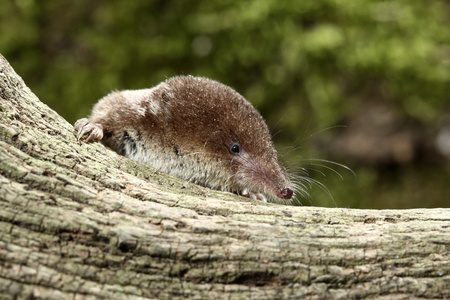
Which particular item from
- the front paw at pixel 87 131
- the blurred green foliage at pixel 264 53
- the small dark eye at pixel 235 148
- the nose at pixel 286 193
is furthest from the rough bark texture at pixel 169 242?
the blurred green foliage at pixel 264 53

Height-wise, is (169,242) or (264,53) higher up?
(264,53)

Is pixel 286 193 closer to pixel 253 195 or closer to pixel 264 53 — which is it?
pixel 253 195

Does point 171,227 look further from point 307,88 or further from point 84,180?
point 307,88

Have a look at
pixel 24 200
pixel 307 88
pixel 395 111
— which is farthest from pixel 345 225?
pixel 395 111

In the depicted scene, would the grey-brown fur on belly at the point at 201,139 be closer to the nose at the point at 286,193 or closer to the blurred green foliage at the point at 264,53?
the nose at the point at 286,193

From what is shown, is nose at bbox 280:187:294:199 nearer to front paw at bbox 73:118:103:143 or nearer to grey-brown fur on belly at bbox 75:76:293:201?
grey-brown fur on belly at bbox 75:76:293:201

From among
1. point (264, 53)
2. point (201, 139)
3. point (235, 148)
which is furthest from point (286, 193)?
point (264, 53)

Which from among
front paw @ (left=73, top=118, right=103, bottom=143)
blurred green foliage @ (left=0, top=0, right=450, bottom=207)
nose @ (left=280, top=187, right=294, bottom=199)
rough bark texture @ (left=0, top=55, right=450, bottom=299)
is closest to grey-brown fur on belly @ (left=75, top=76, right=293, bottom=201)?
nose @ (left=280, top=187, right=294, bottom=199)
